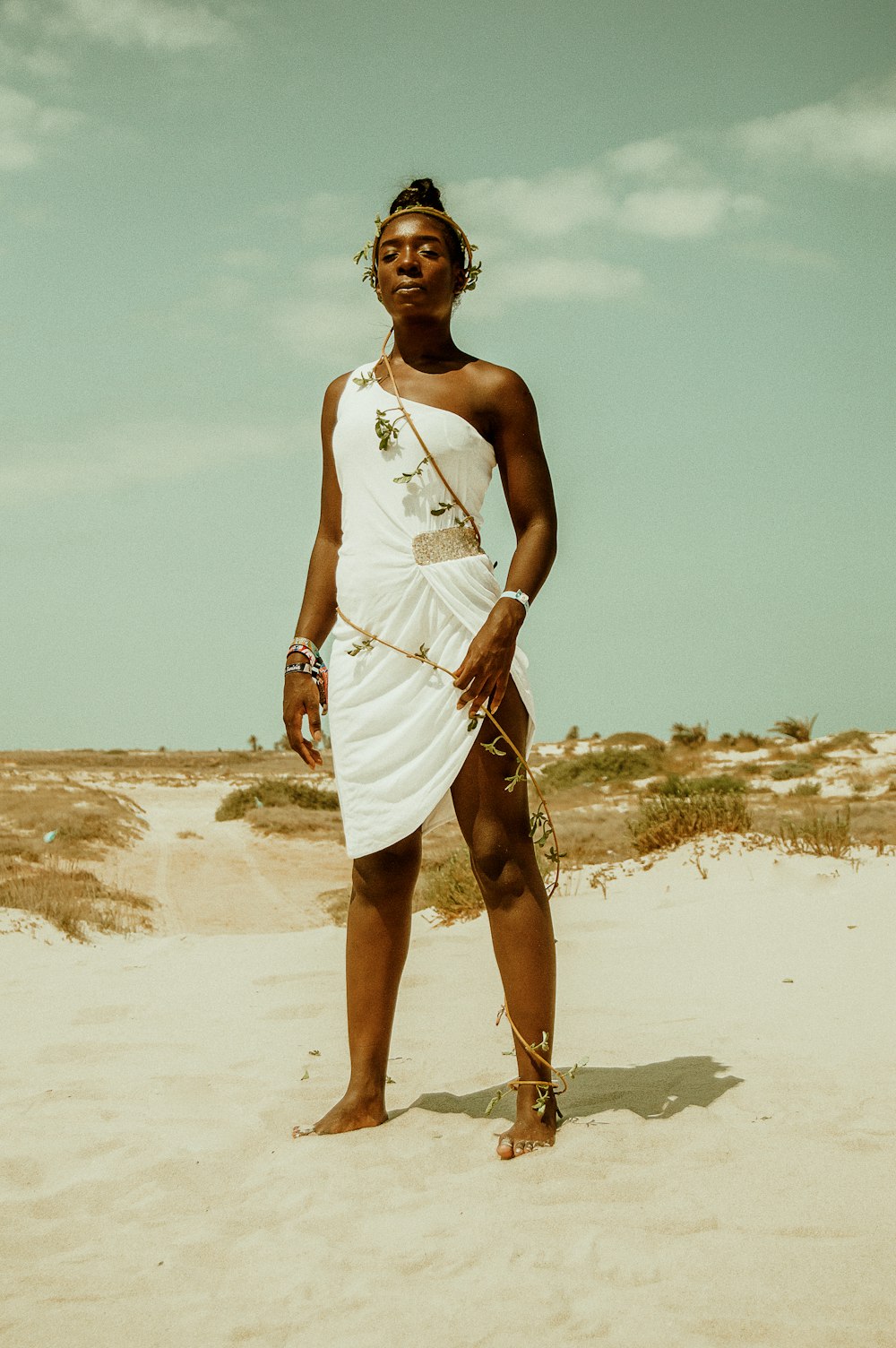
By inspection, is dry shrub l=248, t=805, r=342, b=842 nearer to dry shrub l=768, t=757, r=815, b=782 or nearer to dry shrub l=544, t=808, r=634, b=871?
dry shrub l=544, t=808, r=634, b=871

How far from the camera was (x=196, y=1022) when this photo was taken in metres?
4.64

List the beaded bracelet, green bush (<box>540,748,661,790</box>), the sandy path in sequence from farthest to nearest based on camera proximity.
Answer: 1. green bush (<box>540,748,661,790</box>)
2. the sandy path
3. the beaded bracelet

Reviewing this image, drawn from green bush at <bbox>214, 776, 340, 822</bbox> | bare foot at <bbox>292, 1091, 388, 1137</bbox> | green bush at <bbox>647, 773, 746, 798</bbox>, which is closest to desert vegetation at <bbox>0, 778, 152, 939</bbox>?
green bush at <bbox>214, 776, 340, 822</bbox>

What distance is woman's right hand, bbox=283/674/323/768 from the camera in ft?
10.3

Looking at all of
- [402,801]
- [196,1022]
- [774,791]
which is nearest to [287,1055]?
[196,1022]

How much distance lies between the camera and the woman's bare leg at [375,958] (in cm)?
306

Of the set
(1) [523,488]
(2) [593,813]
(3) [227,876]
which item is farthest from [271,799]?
(1) [523,488]

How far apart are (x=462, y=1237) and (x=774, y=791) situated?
58.4 feet

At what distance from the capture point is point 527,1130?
9.23 ft

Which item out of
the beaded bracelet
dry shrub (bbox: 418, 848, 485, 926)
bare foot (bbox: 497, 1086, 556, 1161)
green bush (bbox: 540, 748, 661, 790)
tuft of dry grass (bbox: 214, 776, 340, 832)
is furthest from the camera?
green bush (bbox: 540, 748, 661, 790)

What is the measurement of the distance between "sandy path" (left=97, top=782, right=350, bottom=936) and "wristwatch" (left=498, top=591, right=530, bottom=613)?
272 inches

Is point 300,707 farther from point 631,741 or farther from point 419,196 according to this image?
point 631,741

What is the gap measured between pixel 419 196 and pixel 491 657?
4.50 feet

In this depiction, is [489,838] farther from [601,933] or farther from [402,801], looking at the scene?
[601,933]
